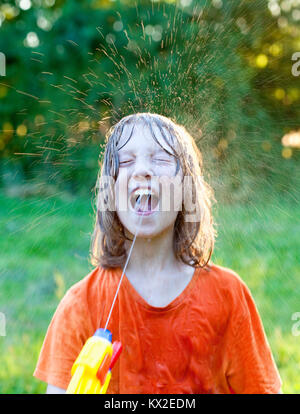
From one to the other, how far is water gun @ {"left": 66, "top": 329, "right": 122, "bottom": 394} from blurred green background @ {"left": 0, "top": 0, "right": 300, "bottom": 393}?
2.60ft

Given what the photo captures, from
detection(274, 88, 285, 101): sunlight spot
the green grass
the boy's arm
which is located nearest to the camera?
the boy's arm

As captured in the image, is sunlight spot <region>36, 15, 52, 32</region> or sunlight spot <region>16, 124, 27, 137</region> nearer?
sunlight spot <region>16, 124, 27, 137</region>

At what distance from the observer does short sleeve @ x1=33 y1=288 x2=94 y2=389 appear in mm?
1300

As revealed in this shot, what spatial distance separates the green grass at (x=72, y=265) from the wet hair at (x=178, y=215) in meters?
0.55

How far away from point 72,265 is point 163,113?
6.16ft

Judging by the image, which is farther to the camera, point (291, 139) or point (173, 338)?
point (291, 139)

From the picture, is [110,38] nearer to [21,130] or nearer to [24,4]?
[21,130]

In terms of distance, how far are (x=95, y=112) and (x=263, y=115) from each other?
89cm

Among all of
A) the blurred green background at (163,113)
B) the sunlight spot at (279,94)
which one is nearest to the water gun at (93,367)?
the blurred green background at (163,113)

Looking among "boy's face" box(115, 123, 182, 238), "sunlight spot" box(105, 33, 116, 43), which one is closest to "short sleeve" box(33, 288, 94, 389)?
"boy's face" box(115, 123, 182, 238)

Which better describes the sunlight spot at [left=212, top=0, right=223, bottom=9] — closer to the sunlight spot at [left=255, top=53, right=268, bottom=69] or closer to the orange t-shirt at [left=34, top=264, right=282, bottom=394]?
the sunlight spot at [left=255, top=53, right=268, bottom=69]

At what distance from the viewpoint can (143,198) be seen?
130cm

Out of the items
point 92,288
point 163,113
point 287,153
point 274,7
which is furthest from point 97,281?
point 274,7

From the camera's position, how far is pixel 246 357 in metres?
1.39
